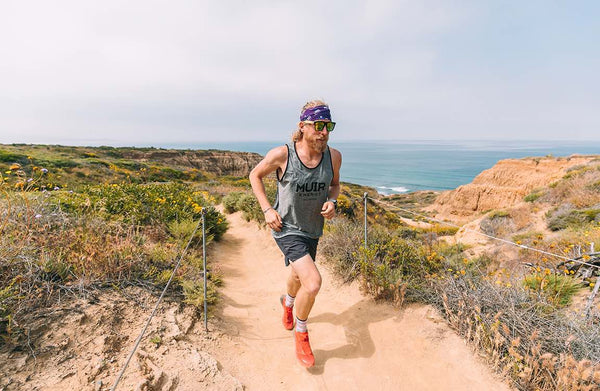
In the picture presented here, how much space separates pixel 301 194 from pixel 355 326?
6.66 ft

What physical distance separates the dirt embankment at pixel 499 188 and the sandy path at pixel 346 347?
1269 inches

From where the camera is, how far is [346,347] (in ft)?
11.0

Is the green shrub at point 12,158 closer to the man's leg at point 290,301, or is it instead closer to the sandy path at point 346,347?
the sandy path at point 346,347

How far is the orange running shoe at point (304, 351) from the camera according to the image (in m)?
2.97

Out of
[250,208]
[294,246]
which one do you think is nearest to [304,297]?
[294,246]

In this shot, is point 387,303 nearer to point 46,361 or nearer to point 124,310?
point 124,310

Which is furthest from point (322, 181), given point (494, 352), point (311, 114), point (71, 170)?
point (71, 170)

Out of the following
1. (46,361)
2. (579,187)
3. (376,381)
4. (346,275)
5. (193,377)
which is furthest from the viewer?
(579,187)

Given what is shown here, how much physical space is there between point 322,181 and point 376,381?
6.88 feet

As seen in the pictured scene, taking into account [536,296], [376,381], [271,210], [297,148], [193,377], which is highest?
[297,148]

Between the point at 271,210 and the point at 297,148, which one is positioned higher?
the point at 297,148

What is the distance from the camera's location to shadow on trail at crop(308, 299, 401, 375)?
10.5 feet

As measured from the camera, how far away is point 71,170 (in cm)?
2486

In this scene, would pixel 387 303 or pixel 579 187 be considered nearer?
pixel 387 303
